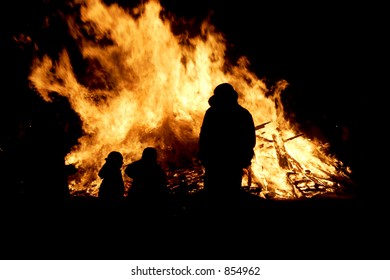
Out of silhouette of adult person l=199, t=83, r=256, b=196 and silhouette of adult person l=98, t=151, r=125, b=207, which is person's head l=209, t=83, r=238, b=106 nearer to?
silhouette of adult person l=199, t=83, r=256, b=196

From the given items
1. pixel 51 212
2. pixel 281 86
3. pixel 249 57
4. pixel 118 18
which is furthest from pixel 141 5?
pixel 51 212

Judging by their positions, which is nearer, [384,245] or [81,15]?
[384,245]

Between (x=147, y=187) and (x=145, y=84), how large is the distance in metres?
4.57

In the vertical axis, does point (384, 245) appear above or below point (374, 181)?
below

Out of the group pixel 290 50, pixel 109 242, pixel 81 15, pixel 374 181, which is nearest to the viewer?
pixel 109 242

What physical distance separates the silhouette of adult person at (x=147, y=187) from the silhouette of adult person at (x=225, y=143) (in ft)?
4.21

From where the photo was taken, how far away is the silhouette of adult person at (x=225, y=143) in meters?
3.72

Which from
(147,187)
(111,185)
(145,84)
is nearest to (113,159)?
(111,185)

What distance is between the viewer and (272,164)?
282 inches

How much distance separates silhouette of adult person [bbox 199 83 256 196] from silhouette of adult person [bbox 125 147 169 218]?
1282mm

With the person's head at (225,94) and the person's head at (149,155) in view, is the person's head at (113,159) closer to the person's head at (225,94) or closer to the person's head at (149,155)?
the person's head at (149,155)

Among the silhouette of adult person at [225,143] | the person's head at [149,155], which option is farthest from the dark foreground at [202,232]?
the person's head at [149,155]

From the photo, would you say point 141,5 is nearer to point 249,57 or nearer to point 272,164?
point 249,57

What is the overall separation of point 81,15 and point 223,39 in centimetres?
390
